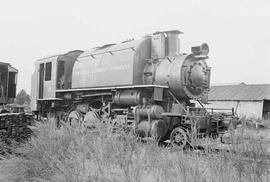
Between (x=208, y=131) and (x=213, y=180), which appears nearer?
(x=213, y=180)

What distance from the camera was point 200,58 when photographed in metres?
12.6

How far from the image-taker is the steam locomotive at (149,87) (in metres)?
11.4

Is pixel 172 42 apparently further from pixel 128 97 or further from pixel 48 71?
pixel 48 71

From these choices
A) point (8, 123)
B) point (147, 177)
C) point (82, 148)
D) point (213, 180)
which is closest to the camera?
point (213, 180)

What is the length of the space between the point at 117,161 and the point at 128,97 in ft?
23.8

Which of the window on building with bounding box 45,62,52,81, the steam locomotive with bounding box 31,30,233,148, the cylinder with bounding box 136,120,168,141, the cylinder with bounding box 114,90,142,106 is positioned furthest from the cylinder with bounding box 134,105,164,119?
the window on building with bounding box 45,62,52,81

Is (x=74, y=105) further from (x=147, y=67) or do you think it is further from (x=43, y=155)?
(x=43, y=155)

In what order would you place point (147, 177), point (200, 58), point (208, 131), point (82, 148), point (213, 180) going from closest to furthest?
point (213, 180) < point (147, 177) < point (82, 148) < point (208, 131) < point (200, 58)

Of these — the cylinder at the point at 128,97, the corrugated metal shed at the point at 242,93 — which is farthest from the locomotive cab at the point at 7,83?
the corrugated metal shed at the point at 242,93

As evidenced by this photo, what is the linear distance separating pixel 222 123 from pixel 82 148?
665 centimetres

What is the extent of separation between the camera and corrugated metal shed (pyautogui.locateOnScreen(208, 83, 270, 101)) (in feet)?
105

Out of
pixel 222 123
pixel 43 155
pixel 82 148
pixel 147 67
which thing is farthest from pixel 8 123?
pixel 222 123

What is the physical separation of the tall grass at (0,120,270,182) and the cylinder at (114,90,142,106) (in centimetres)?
460

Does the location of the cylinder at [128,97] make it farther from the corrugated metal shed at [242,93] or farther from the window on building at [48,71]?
the corrugated metal shed at [242,93]
